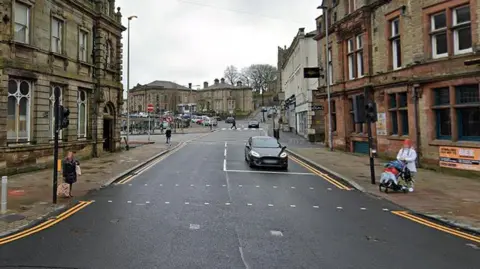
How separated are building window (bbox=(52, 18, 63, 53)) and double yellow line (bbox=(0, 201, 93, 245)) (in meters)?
11.9

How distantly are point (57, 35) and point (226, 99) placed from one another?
352 ft

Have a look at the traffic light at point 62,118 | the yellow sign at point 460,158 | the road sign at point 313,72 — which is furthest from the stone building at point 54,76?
the yellow sign at point 460,158

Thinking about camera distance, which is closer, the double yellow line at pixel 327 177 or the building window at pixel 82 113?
the double yellow line at pixel 327 177

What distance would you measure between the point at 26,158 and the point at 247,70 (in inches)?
4732

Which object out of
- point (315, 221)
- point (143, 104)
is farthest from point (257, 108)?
point (315, 221)

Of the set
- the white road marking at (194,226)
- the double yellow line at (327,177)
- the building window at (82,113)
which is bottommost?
the white road marking at (194,226)

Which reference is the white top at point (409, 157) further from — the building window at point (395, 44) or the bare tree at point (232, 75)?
the bare tree at point (232, 75)

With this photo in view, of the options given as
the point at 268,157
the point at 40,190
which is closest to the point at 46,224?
the point at 40,190

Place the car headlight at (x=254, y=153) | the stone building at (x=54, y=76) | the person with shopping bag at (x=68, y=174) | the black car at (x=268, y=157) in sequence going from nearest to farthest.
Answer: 1. the person with shopping bag at (x=68, y=174)
2. the stone building at (x=54, y=76)
3. the black car at (x=268, y=157)
4. the car headlight at (x=254, y=153)

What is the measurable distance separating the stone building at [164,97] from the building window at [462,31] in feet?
318

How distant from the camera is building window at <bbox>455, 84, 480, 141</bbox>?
49.6 ft

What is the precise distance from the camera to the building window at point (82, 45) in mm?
21019

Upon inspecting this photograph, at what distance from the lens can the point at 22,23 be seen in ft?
53.4

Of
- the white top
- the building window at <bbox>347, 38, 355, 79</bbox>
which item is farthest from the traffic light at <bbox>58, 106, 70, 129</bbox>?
the building window at <bbox>347, 38, 355, 79</bbox>
